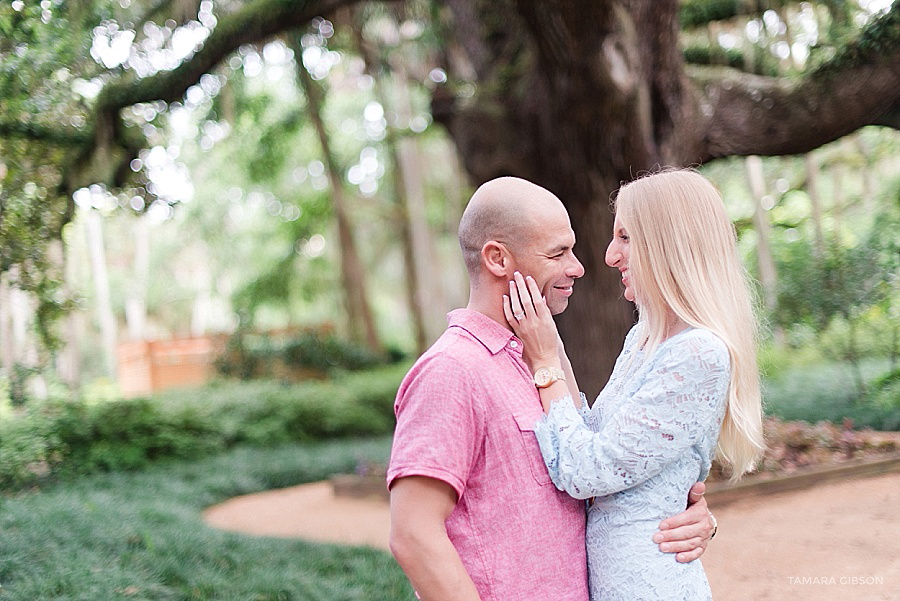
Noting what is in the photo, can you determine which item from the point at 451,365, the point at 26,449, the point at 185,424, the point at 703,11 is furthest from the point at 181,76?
the point at 451,365

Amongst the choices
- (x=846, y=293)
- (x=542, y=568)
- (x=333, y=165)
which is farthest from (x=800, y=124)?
(x=333, y=165)

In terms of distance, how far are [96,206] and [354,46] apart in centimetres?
786

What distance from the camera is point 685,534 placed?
7.07 ft

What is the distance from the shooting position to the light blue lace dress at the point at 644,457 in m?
2.01

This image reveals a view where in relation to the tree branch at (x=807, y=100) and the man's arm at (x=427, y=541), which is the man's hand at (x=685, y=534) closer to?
the man's arm at (x=427, y=541)

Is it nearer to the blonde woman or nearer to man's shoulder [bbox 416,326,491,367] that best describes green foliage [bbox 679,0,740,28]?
the blonde woman

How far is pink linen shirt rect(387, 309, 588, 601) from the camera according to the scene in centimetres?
195

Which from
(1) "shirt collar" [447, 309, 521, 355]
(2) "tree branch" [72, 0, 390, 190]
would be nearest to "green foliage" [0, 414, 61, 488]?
(2) "tree branch" [72, 0, 390, 190]

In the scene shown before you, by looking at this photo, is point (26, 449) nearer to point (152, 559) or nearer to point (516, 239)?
point (152, 559)

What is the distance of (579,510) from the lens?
2.22m

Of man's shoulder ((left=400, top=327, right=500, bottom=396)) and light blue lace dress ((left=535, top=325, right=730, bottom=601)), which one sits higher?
man's shoulder ((left=400, top=327, right=500, bottom=396))

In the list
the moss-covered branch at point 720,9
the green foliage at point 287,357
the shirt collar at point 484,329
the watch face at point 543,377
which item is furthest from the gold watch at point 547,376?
the green foliage at point 287,357

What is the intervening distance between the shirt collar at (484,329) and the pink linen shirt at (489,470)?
3cm

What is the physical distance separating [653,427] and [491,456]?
0.40 meters
